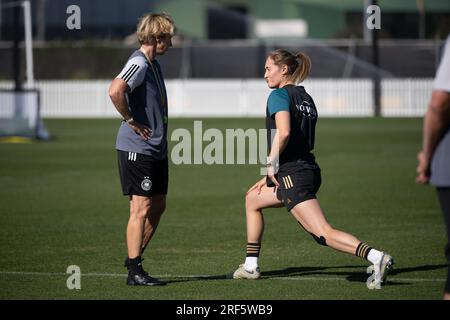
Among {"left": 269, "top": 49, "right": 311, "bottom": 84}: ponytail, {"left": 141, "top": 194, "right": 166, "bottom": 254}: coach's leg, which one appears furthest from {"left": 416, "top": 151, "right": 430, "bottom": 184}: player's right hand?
{"left": 141, "top": 194, "right": 166, "bottom": 254}: coach's leg

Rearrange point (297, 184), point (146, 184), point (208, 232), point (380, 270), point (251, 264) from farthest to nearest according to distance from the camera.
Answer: point (208, 232)
point (251, 264)
point (146, 184)
point (297, 184)
point (380, 270)

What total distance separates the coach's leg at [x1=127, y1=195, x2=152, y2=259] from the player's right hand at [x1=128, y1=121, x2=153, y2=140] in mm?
526

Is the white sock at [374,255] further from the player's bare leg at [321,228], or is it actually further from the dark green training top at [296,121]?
the dark green training top at [296,121]

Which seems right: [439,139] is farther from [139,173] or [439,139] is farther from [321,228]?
[139,173]

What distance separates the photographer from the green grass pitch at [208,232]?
8.90 metres

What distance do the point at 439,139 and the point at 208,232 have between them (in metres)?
6.53

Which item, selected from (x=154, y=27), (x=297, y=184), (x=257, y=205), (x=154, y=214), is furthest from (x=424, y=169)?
(x=154, y=214)

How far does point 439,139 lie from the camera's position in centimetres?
639

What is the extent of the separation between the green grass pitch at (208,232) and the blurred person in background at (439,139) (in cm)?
204

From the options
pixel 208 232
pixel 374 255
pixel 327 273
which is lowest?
pixel 208 232

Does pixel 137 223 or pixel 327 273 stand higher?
pixel 137 223

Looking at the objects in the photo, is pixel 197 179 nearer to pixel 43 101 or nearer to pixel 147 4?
pixel 43 101

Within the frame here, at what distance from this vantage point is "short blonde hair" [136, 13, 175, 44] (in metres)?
8.80

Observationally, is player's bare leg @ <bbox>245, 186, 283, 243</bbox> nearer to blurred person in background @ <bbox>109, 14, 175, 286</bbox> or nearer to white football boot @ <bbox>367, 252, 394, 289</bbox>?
blurred person in background @ <bbox>109, 14, 175, 286</bbox>
